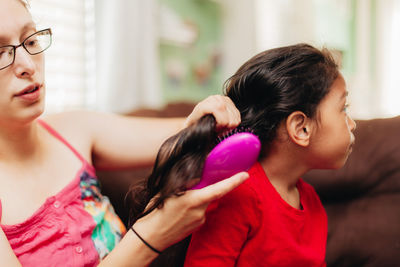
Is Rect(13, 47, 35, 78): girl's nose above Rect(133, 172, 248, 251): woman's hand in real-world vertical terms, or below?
above

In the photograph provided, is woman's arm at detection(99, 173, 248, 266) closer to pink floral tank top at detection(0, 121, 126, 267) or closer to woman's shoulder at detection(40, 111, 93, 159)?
pink floral tank top at detection(0, 121, 126, 267)

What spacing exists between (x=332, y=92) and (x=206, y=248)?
435mm

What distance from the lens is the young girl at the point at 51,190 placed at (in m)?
0.69

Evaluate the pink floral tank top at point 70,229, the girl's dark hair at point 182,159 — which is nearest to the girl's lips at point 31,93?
the pink floral tank top at point 70,229

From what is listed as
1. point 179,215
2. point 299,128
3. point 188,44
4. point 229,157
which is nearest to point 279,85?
point 299,128

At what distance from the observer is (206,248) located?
2.41 feet

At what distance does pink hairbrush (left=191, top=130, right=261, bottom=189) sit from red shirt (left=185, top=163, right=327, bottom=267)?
0.38ft

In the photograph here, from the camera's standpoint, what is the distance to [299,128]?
2.56 feet

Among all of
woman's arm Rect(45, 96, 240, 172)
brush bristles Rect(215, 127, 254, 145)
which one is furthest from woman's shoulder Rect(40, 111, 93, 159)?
brush bristles Rect(215, 127, 254, 145)

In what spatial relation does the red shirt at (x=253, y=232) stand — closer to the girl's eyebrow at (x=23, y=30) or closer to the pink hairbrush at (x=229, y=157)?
the pink hairbrush at (x=229, y=157)

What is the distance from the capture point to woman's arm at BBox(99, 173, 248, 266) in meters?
0.64

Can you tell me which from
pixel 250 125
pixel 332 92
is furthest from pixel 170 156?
pixel 332 92

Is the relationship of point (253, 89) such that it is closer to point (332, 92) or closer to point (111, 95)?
point (332, 92)

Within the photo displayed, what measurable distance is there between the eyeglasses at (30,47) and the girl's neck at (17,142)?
14 cm
